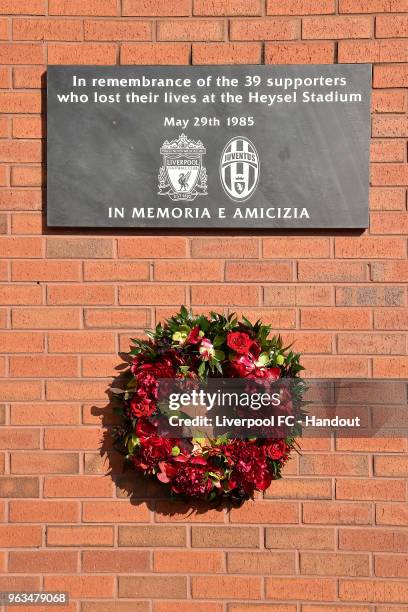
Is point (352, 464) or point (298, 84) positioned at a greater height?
point (298, 84)

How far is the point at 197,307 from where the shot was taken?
8.42 feet

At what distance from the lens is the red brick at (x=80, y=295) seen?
102 inches

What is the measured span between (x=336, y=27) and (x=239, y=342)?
4.00ft

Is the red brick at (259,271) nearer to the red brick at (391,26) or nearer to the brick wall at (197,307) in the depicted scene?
the brick wall at (197,307)

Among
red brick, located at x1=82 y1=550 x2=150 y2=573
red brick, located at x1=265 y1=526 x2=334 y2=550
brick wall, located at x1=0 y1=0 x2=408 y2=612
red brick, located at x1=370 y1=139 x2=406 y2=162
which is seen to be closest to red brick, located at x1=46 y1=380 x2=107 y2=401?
brick wall, located at x1=0 y1=0 x2=408 y2=612

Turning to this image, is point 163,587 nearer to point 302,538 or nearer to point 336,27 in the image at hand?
point 302,538

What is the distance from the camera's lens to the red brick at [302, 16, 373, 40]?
2535 millimetres

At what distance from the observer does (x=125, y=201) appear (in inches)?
99.8

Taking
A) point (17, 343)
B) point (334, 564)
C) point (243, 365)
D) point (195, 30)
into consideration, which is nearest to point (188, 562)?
point (334, 564)

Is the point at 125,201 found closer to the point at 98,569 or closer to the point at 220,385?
the point at 220,385

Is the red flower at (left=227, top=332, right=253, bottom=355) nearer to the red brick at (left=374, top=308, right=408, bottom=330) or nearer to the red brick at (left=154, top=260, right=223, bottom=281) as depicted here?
the red brick at (left=154, top=260, right=223, bottom=281)

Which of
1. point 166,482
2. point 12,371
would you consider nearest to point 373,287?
point 166,482

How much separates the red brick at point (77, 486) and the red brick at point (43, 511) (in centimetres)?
4

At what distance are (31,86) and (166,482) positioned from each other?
155cm
